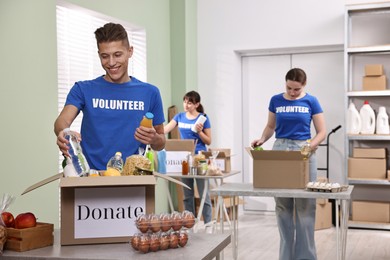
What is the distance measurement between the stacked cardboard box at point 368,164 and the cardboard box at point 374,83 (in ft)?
2.12

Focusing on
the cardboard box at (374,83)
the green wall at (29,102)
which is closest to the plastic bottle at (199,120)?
the green wall at (29,102)

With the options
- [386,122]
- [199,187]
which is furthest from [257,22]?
[199,187]

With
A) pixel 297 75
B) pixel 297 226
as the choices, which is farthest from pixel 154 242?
pixel 297 75

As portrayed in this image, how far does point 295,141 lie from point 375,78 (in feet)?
7.43

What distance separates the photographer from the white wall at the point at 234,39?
657 cm

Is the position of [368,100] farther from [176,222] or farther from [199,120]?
[176,222]

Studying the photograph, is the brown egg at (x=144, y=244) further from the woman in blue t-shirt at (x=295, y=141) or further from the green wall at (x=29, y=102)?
the green wall at (x=29, y=102)

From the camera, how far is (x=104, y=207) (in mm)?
1843

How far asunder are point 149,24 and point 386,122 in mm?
2732

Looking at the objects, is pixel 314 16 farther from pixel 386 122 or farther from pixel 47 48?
pixel 47 48

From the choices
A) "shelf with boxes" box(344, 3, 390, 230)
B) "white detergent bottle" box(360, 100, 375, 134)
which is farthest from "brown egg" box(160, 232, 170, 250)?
"white detergent bottle" box(360, 100, 375, 134)

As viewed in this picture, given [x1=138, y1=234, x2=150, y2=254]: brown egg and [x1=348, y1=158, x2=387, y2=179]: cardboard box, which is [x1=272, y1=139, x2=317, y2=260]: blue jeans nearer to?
[x1=348, y1=158, x2=387, y2=179]: cardboard box

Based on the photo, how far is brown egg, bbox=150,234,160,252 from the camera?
5.67 feet

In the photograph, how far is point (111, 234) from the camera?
1.85m
